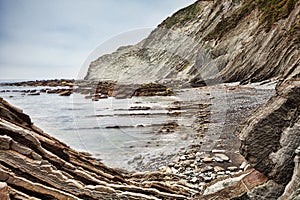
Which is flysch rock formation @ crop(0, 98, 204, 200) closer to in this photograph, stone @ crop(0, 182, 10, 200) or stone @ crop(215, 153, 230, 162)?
stone @ crop(0, 182, 10, 200)

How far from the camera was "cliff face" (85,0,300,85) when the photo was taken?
44281 millimetres

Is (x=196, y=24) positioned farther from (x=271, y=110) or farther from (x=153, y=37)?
(x=271, y=110)

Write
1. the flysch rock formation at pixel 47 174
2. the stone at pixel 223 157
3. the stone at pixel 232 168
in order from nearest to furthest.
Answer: the flysch rock formation at pixel 47 174
the stone at pixel 232 168
the stone at pixel 223 157

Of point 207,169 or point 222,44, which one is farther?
point 222,44

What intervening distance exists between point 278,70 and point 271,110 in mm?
40684

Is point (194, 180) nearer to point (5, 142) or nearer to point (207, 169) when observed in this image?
point (207, 169)

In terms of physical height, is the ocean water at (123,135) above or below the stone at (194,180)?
above

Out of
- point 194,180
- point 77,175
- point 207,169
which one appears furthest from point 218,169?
point 77,175

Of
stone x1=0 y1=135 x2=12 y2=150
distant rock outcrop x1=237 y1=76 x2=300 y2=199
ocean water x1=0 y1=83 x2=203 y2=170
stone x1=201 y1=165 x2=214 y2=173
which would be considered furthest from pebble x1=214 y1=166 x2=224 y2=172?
stone x1=0 y1=135 x2=12 y2=150

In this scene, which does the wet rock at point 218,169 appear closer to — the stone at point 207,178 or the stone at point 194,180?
the stone at point 207,178

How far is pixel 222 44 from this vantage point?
59.8 meters

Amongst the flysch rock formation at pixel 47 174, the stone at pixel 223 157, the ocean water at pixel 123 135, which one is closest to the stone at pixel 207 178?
the flysch rock formation at pixel 47 174

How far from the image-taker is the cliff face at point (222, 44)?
4428 centimetres

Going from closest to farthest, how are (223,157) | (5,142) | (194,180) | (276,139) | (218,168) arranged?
(276,139) < (5,142) < (194,180) < (218,168) < (223,157)
